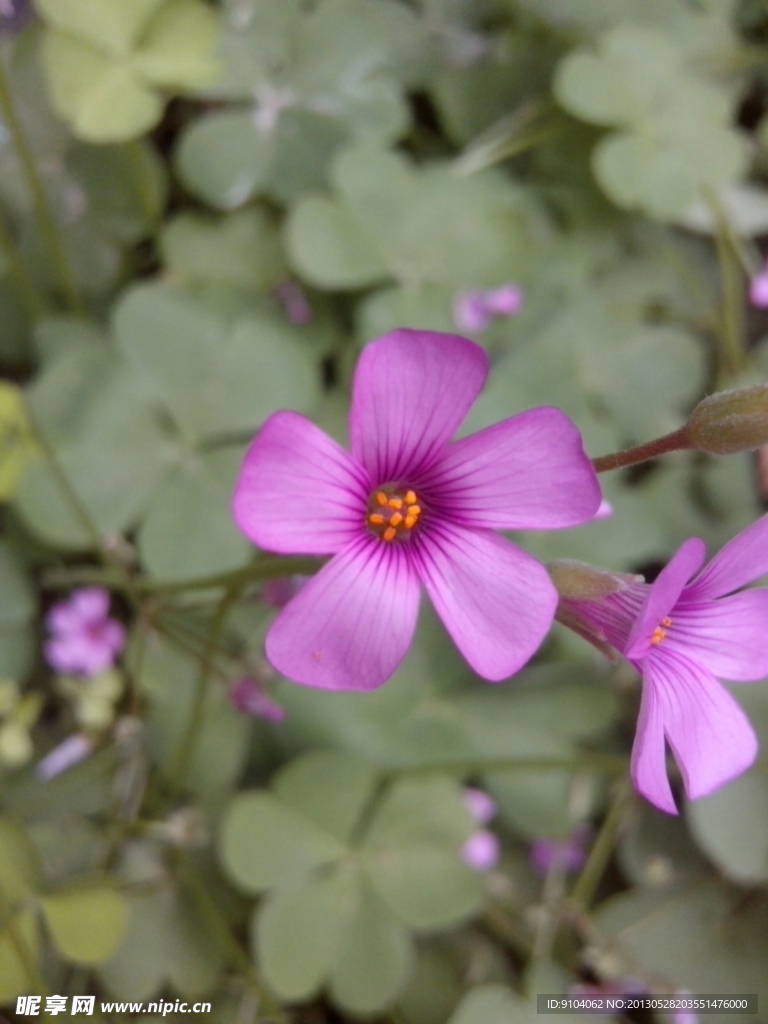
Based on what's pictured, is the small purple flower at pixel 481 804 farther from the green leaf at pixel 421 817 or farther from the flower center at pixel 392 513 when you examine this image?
the flower center at pixel 392 513

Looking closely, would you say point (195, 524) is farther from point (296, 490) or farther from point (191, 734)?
point (296, 490)

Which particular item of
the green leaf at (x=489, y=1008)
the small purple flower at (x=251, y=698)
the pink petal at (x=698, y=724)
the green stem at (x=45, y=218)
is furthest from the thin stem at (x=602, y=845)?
the green stem at (x=45, y=218)

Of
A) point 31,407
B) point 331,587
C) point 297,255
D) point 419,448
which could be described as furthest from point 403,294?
point 331,587

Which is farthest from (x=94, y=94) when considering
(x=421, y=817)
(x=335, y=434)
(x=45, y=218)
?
(x=421, y=817)

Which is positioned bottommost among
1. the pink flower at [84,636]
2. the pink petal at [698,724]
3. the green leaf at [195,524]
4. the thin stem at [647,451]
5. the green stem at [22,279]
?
the pink flower at [84,636]

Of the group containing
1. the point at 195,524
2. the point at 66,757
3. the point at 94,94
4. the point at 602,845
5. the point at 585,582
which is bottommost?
the point at 602,845

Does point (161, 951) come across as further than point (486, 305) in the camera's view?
No

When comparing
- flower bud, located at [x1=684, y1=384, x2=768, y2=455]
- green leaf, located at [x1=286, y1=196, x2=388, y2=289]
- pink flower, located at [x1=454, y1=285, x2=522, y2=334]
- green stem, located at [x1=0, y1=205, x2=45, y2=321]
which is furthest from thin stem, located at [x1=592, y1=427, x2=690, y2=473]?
green stem, located at [x1=0, y1=205, x2=45, y2=321]

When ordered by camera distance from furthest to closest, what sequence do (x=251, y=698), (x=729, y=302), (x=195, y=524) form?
(x=729, y=302)
(x=195, y=524)
(x=251, y=698)
